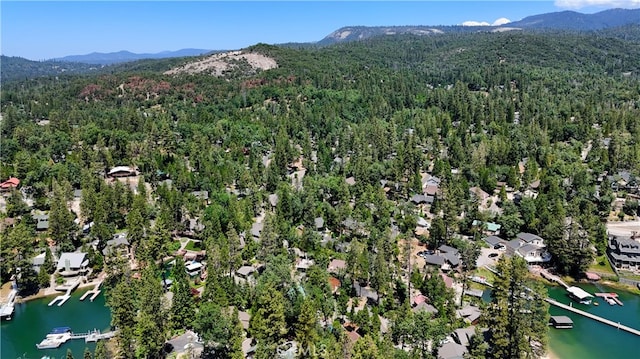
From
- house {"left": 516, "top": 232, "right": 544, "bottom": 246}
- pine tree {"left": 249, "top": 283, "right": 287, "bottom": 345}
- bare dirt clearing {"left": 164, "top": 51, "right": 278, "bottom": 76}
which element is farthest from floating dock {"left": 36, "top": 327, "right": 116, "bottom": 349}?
bare dirt clearing {"left": 164, "top": 51, "right": 278, "bottom": 76}

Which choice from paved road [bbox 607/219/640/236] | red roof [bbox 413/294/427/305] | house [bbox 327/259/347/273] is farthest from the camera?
paved road [bbox 607/219/640/236]

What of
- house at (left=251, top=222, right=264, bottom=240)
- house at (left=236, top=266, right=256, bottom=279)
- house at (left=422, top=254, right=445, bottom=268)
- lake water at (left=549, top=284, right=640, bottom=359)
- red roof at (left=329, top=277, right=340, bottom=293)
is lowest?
lake water at (left=549, top=284, right=640, bottom=359)

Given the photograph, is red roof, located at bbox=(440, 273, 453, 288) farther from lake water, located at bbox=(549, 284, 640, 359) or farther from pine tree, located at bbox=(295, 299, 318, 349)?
pine tree, located at bbox=(295, 299, 318, 349)

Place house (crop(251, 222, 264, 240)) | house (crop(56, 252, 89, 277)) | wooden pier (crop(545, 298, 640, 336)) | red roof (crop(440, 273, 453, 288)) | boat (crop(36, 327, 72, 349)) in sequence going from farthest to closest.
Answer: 1. house (crop(251, 222, 264, 240))
2. house (crop(56, 252, 89, 277))
3. red roof (crop(440, 273, 453, 288))
4. wooden pier (crop(545, 298, 640, 336))
5. boat (crop(36, 327, 72, 349))

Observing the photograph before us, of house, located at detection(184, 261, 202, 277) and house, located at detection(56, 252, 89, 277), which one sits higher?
house, located at detection(56, 252, 89, 277)

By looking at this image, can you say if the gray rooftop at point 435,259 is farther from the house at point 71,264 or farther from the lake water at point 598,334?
the house at point 71,264

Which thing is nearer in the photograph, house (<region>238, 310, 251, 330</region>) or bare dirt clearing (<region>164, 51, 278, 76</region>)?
house (<region>238, 310, 251, 330</region>)
